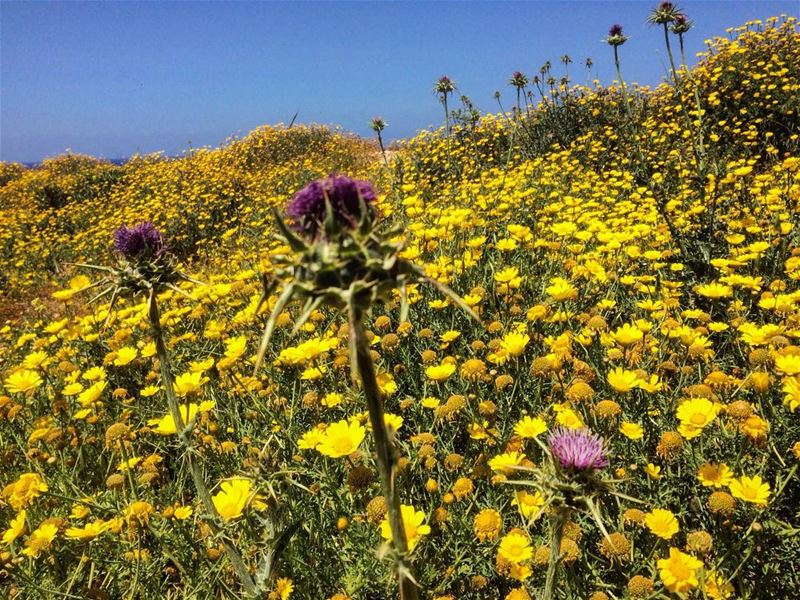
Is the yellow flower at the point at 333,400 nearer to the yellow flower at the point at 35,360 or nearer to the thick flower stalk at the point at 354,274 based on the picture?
the thick flower stalk at the point at 354,274

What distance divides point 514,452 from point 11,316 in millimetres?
9716

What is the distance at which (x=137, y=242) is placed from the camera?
6.63 feet

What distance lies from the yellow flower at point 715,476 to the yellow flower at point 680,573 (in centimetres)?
41

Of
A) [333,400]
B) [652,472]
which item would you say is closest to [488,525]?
[652,472]

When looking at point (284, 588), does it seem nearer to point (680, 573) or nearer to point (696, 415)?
point (680, 573)

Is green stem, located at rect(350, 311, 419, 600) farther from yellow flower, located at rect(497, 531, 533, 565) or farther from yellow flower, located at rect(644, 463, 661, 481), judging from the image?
yellow flower, located at rect(644, 463, 661, 481)

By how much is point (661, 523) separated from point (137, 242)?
235 cm

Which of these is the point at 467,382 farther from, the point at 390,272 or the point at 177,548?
the point at 390,272

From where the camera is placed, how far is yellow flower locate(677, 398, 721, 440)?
7.32ft

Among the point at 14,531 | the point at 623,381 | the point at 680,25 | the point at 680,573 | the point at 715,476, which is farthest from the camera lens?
the point at 680,25

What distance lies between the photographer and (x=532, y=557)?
2.01m

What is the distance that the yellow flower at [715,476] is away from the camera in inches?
81.3

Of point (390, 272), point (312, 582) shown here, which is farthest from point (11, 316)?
point (390, 272)

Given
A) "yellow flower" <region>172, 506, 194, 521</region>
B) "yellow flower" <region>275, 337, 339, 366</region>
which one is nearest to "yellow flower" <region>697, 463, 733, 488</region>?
"yellow flower" <region>275, 337, 339, 366</region>
